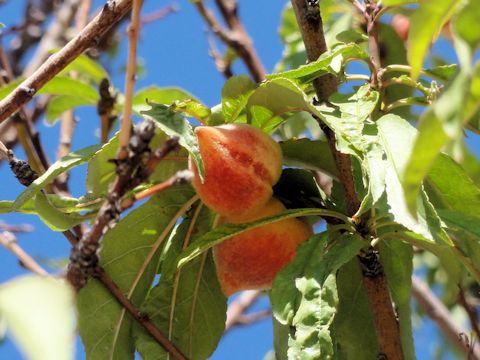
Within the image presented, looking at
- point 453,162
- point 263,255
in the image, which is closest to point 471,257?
Answer: point 453,162

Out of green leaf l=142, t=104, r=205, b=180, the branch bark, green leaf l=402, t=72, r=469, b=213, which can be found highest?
green leaf l=402, t=72, r=469, b=213

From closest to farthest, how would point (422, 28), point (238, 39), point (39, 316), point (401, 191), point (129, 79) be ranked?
point (39, 316), point (422, 28), point (129, 79), point (401, 191), point (238, 39)

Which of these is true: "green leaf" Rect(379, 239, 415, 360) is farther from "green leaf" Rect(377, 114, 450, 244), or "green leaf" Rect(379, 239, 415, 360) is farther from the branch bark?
"green leaf" Rect(377, 114, 450, 244)

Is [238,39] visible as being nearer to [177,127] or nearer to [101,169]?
[101,169]

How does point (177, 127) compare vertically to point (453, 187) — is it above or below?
above

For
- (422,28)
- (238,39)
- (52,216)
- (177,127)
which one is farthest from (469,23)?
(238,39)

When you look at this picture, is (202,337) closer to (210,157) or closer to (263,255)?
(263,255)

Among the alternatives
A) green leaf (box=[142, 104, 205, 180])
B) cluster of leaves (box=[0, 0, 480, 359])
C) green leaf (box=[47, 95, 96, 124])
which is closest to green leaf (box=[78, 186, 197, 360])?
cluster of leaves (box=[0, 0, 480, 359])
